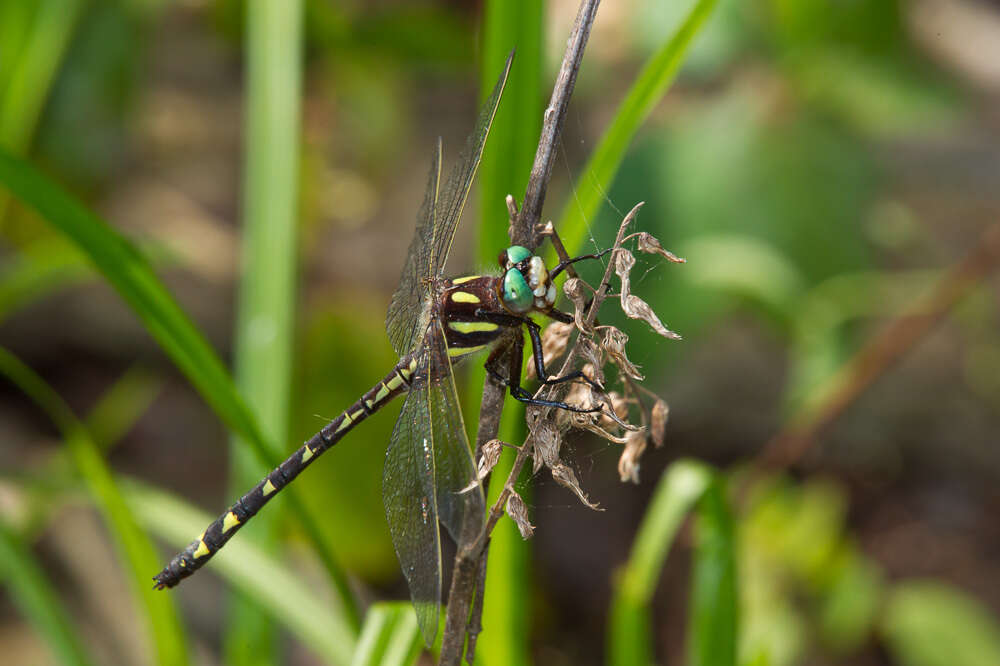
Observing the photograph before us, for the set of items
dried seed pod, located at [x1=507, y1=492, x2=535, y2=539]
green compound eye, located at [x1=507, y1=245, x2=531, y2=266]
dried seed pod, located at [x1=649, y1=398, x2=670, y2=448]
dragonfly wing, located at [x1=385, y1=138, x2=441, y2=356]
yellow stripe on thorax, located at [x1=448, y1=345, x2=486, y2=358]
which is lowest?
dried seed pod, located at [x1=507, y1=492, x2=535, y2=539]

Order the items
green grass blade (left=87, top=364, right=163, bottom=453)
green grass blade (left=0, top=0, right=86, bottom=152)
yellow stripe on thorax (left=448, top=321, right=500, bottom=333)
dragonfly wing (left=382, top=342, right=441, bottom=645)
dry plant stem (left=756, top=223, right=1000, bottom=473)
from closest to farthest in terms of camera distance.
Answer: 1. dragonfly wing (left=382, top=342, right=441, bottom=645)
2. yellow stripe on thorax (left=448, top=321, right=500, bottom=333)
3. dry plant stem (left=756, top=223, right=1000, bottom=473)
4. green grass blade (left=0, top=0, right=86, bottom=152)
5. green grass blade (left=87, top=364, right=163, bottom=453)

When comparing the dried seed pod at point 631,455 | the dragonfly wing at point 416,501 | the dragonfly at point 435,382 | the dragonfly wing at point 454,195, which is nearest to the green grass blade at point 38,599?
the dragonfly at point 435,382

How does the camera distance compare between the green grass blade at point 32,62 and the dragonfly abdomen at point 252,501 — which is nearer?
the dragonfly abdomen at point 252,501

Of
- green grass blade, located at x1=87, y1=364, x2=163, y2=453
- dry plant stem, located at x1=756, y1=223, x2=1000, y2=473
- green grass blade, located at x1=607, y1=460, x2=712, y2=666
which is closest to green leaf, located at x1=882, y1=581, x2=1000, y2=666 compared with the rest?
dry plant stem, located at x1=756, y1=223, x2=1000, y2=473

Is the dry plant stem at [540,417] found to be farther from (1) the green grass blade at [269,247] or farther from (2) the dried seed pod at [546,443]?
(1) the green grass blade at [269,247]

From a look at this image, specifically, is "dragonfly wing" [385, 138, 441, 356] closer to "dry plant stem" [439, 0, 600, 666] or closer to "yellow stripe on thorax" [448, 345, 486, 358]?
"yellow stripe on thorax" [448, 345, 486, 358]

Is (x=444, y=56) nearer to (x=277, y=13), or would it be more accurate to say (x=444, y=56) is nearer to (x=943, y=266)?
(x=277, y=13)
